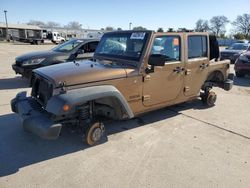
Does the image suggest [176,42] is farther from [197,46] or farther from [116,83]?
[116,83]

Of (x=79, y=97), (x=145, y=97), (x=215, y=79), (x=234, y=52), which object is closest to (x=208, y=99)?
(x=215, y=79)

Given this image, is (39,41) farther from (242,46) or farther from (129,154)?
(129,154)

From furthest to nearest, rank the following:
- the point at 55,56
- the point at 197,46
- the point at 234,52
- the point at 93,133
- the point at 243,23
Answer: the point at 243,23 < the point at 234,52 < the point at 55,56 < the point at 197,46 < the point at 93,133

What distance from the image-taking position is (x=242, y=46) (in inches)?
682

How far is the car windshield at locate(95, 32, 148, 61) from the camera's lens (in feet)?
14.4

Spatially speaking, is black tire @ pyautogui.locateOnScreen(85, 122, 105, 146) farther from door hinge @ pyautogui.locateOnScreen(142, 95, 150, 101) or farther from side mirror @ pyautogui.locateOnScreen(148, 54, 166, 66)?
side mirror @ pyautogui.locateOnScreen(148, 54, 166, 66)

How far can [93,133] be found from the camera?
12.7ft

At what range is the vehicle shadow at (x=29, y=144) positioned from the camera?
3.49 meters

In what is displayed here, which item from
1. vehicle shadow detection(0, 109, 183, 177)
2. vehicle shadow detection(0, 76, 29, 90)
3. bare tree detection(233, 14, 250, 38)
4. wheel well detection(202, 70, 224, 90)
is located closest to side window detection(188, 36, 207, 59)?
wheel well detection(202, 70, 224, 90)

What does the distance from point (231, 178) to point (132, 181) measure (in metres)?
1.32

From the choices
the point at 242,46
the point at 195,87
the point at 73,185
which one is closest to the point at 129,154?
the point at 73,185

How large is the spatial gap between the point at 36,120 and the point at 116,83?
135 cm

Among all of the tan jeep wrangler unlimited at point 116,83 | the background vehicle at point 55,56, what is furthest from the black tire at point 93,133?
the background vehicle at point 55,56

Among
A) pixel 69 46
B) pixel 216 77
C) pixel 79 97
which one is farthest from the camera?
pixel 69 46
